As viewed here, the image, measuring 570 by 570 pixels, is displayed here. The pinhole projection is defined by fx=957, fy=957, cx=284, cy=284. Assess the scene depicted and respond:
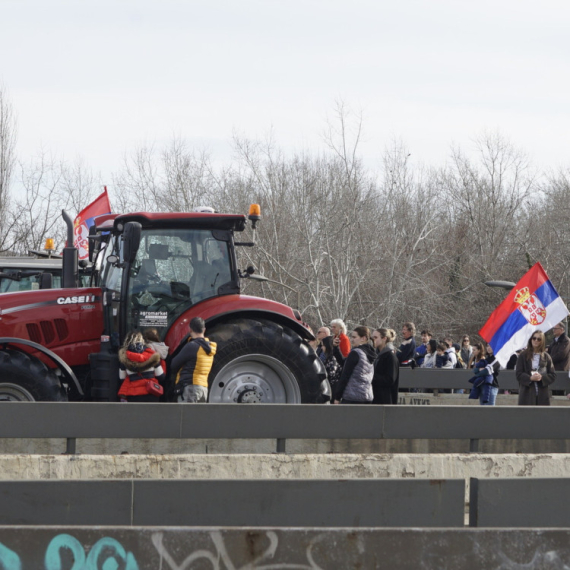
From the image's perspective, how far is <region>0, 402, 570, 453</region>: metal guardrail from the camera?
9.40 metres

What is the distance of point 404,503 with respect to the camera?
643 centimetres

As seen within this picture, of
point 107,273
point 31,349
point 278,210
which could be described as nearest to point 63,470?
point 31,349

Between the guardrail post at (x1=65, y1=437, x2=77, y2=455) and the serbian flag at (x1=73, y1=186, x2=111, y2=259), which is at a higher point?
the serbian flag at (x1=73, y1=186, x2=111, y2=259)

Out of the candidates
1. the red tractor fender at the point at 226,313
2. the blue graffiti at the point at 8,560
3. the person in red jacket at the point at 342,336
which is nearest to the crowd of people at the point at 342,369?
the red tractor fender at the point at 226,313

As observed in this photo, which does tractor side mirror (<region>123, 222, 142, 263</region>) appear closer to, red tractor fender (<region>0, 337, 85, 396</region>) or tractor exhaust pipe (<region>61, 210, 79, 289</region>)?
tractor exhaust pipe (<region>61, 210, 79, 289</region>)

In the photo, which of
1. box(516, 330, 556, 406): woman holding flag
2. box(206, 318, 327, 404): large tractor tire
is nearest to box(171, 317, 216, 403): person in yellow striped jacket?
box(206, 318, 327, 404): large tractor tire

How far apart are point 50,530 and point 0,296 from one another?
7.30 meters

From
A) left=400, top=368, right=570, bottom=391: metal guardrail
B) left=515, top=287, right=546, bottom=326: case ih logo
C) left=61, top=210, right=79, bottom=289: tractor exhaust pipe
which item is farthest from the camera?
left=400, top=368, right=570, bottom=391: metal guardrail

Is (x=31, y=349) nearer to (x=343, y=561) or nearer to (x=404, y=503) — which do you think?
(x=404, y=503)

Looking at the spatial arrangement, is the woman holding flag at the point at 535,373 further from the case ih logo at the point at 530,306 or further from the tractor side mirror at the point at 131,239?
the tractor side mirror at the point at 131,239

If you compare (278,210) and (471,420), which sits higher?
(278,210)

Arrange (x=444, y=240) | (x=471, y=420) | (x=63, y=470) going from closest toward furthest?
1. (x=63, y=470)
2. (x=471, y=420)
3. (x=444, y=240)

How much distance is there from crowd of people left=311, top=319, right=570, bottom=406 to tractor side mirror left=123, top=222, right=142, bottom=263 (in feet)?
8.26

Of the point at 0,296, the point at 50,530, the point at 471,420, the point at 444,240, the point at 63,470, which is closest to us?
the point at 50,530
